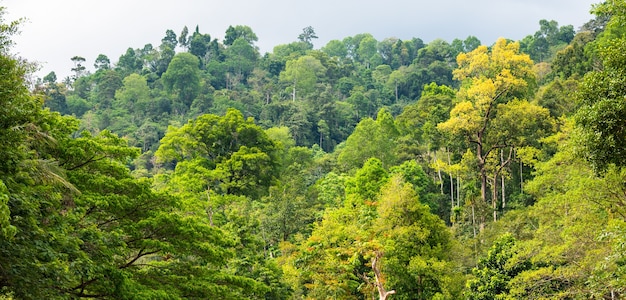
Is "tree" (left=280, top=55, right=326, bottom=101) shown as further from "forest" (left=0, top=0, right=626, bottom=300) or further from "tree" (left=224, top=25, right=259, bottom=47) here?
"tree" (left=224, top=25, right=259, bottom=47)

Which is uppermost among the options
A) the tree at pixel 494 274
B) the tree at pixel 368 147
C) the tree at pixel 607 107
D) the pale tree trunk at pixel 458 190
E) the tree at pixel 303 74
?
the tree at pixel 303 74

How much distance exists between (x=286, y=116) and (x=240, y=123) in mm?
24491

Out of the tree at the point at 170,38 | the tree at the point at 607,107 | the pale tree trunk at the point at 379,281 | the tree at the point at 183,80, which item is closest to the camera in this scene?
the tree at the point at 607,107

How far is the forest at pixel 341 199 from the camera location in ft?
29.2

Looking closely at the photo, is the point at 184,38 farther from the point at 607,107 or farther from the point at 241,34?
the point at 607,107

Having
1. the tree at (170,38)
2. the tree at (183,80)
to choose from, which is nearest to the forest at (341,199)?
the tree at (183,80)

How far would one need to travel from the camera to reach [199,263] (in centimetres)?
1389

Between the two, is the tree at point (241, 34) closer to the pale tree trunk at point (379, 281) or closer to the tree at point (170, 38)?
the tree at point (170, 38)

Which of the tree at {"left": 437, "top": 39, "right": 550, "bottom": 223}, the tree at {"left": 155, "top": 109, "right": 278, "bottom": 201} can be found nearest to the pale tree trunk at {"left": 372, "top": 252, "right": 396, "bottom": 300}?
the tree at {"left": 437, "top": 39, "right": 550, "bottom": 223}

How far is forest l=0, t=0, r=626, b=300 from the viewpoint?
351 inches

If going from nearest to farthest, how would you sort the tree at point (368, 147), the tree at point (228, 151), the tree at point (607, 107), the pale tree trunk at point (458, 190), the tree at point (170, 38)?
the tree at point (607, 107) → the tree at point (228, 151) → the pale tree trunk at point (458, 190) → the tree at point (368, 147) → the tree at point (170, 38)

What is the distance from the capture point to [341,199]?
31.2 m

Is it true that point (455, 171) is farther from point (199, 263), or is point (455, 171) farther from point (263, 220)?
point (199, 263)

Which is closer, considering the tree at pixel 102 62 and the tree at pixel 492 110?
the tree at pixel 492 110
